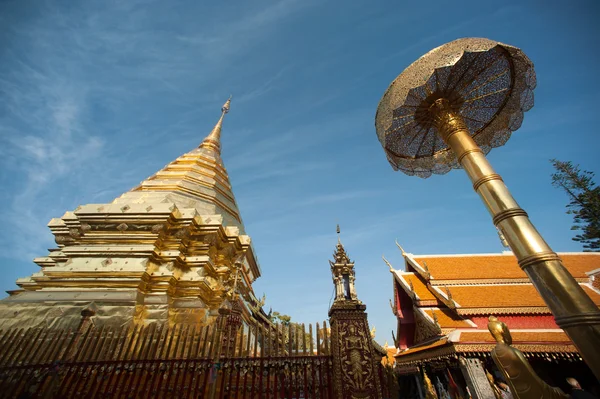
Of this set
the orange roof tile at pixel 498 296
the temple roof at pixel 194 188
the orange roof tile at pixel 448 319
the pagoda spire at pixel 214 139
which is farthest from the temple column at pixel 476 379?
the pagoda spire at pixel 214 139

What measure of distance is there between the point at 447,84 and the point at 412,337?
12718 mm

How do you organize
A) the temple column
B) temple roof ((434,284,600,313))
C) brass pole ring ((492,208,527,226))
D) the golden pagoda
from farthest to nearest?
1. temple roof ((434,284,600,313))
2. the temple column
3. the golden pagoda
4. brass pole ring ((492,208,527,226))

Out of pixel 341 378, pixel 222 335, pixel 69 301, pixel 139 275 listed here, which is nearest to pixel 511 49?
pixel 341 378

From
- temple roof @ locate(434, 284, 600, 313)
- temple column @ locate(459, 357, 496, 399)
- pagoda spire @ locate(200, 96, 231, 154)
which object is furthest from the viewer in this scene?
pagoda spire @ locate(200, 96, 231, 154)

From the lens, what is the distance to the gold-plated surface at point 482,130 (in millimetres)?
2848

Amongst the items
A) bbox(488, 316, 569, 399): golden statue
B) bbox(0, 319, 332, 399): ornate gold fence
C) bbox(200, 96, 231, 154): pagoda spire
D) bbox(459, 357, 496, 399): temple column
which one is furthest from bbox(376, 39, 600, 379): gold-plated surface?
bbox(200, 96, 231, 154): pagoda spire

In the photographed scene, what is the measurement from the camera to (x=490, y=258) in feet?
48.1

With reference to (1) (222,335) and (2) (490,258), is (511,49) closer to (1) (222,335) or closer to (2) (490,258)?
(1) (222,335)

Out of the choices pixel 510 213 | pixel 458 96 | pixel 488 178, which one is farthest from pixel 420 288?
pixel 510 213

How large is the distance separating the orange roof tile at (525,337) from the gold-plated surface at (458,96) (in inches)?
239

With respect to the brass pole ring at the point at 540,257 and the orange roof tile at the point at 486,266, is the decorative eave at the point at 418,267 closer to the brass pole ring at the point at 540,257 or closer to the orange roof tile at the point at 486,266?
the orange roof tile at the point at 486,266

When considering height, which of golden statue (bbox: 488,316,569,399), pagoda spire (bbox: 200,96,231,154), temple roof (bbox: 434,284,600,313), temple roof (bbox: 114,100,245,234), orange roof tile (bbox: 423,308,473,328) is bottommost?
golden statue (bbox: 488,316,569,399)

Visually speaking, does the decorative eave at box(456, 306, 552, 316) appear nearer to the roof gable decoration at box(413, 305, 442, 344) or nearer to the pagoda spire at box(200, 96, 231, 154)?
the roof gable decoration at box(413, 305, 442, 344)

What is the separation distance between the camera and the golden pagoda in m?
6.50
